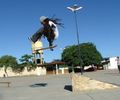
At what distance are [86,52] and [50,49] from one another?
7918cm

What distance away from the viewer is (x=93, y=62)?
107 metres

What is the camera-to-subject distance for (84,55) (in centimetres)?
10744

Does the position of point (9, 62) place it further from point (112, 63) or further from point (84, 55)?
point (112, 63)

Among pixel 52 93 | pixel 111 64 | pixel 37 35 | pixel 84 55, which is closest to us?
pixel 52 93

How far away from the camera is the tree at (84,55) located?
106 meters

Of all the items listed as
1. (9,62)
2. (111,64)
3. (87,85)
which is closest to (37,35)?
(87,85)

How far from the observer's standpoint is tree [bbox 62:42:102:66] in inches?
4186

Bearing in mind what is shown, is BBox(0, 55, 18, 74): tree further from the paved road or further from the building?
the paved road

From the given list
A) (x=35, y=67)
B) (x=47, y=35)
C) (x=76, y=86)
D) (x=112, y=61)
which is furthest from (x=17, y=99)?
(x=112, y=61)

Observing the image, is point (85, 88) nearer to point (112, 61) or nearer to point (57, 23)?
point (57, 23)

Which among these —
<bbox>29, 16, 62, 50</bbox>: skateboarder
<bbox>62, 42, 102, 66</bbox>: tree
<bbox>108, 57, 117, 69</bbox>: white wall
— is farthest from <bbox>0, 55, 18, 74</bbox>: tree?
<bbox>29, 16, 62, 50</bbox>: skateboarder

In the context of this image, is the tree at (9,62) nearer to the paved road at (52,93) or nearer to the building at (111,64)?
the building at (111,64)

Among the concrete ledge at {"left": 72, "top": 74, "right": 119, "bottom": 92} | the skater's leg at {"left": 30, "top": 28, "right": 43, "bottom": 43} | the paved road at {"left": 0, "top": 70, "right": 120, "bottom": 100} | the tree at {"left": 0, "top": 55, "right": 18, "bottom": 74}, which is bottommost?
the paved road at {"left": 0, "top": 70, "right": 120, "bottom": 100}

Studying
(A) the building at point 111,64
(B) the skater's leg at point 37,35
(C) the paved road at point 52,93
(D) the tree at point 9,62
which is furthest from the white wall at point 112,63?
(B) the skater's leg at point 37,35
